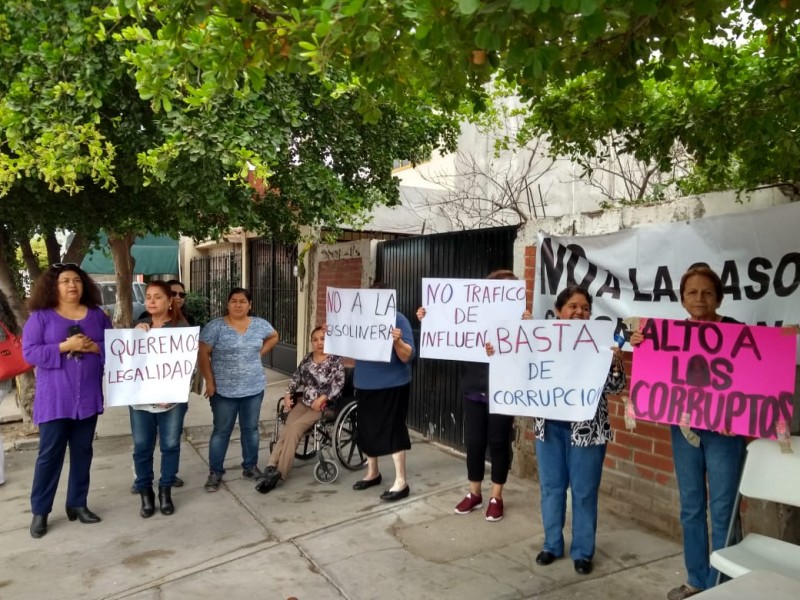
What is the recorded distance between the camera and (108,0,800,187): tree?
84.3 inches

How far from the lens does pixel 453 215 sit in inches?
502

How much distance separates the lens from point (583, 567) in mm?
3646

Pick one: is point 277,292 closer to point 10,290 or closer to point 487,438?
point 10,290

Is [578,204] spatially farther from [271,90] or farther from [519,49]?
[519,49]

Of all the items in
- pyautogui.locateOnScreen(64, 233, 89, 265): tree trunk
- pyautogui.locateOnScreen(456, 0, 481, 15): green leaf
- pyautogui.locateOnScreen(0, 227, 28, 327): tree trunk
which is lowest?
pyautogui.locateOnScreen(0, 227, 28, 327): tree trunk

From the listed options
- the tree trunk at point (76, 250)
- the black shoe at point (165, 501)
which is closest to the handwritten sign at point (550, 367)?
the black shoe at point (165, 501)

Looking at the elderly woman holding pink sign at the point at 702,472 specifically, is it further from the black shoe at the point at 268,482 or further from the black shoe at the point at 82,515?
the black shoe at the point at 82,515

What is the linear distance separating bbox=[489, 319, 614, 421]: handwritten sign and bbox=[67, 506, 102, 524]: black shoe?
299 cm

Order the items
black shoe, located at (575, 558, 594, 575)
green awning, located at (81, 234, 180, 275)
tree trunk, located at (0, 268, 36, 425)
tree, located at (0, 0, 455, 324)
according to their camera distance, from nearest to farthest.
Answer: black shoe, located at (575, 558, 594, 575) → tree, located at (0, 0, 455, 324) → tree trunk, located at (0, 268, 36, 425) → green awning, located at (81, 234, 180, 275)

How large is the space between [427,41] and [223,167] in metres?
3.13

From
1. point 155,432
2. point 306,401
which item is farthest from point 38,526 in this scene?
point 306,401

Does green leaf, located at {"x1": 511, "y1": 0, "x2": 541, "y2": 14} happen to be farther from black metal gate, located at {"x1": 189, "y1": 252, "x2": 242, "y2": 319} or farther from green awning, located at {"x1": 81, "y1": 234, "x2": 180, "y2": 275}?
green awning, located at {"x1": 81, "y1": 234, "x2": 180, "y2": 275}

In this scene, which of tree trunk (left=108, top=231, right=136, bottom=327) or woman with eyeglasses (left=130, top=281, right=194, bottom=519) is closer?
woman with eyeglasses (left=130, top=281, right=194, bottom=519)

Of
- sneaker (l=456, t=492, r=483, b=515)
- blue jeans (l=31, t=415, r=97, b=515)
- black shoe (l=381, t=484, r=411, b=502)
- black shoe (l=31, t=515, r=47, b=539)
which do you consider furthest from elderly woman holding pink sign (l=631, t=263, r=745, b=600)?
black shoe (l=31, t=515, r=47, b=539)
